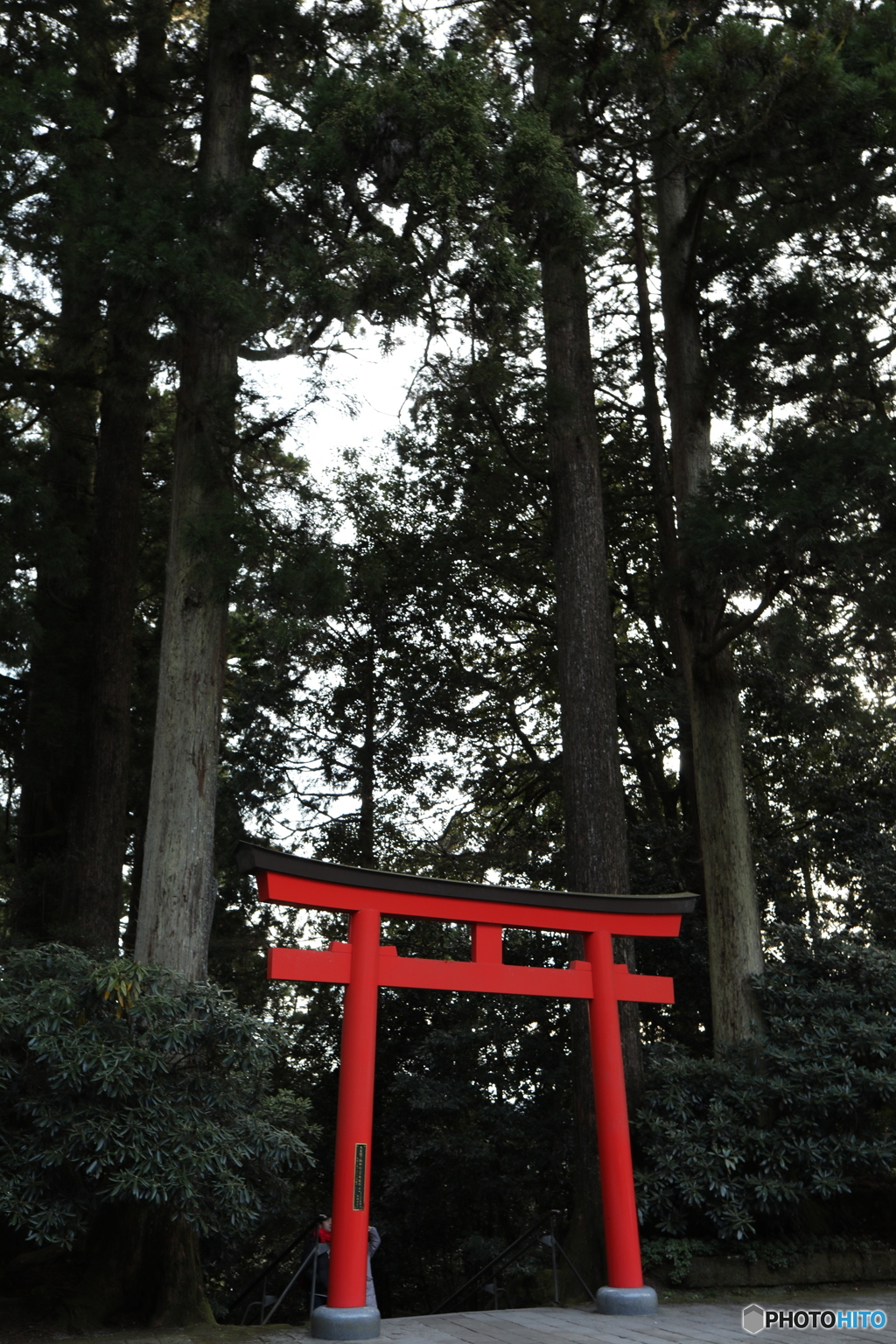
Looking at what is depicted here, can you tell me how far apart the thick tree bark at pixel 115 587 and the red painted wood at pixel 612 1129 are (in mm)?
3746

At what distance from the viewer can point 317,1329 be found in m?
5.31

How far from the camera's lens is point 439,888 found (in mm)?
6191

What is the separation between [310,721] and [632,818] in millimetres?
3880

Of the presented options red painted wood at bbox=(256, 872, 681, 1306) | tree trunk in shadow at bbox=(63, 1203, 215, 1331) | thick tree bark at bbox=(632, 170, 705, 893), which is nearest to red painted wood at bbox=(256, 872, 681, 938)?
red painted wood at bbox=(256, 872, 681, 1306)

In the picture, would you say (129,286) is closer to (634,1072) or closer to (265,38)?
(265,38)

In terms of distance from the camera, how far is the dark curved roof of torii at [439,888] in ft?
18.5

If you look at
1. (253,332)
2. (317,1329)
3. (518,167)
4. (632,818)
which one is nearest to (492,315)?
(518,167)

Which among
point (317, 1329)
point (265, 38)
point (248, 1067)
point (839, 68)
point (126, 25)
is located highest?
point (126, 25)

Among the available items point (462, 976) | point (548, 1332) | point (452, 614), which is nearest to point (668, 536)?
point (452, 614)

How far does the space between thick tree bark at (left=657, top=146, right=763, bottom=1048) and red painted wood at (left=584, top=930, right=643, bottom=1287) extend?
189 cm

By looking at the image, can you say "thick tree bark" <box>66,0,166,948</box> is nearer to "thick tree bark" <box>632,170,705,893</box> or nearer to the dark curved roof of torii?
the dark curved roof of torii

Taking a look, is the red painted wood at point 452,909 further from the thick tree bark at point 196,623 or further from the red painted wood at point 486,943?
the thick tree bark at point 196,623

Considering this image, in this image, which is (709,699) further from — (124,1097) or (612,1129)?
(124,1097)

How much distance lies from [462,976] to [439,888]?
50 centimetres
